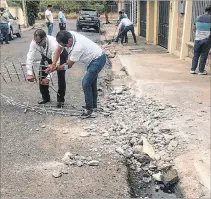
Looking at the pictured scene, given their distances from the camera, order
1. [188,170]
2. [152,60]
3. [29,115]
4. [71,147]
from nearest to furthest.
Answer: [188,170] < [71,147] < [29,115] < [152,60]

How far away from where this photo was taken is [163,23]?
48.8 feet

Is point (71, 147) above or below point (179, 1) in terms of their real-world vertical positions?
below

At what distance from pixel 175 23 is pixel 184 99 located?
20.4ft

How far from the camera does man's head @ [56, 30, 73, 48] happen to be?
5523 millimetres

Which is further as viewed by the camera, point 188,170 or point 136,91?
point 136,91

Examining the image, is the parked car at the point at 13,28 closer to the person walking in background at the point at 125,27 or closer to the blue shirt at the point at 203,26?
the person walking in background at the point at 125,27

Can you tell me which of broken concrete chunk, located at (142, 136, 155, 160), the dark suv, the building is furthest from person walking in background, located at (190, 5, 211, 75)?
the dark suv

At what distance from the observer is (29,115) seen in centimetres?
636

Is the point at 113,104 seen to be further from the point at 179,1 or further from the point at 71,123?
the point at 179,1

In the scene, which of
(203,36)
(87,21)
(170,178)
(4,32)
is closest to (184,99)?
(203,36)

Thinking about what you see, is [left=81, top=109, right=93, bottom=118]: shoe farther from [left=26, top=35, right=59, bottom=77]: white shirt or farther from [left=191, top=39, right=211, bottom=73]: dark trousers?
[left=191, top=39, right=211, bottom=73]: dark trousers

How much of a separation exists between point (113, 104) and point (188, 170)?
2866 mm

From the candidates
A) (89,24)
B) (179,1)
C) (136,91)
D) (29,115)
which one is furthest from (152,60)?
(89,24)

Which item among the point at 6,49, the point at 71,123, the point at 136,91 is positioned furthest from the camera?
the point at 6,49
